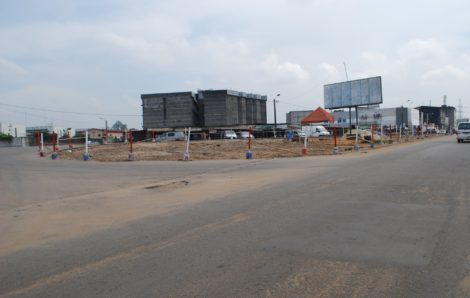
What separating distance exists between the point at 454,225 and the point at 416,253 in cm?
175

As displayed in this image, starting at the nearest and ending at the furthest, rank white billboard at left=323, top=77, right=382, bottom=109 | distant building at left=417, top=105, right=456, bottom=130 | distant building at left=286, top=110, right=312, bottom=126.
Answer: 1. white billboard at left=323, top=77, right=382, bottom=109
2. distant building at left=286, top=110, right=312, bottom=126
3. distant building at left=417, top=105, right=456, bottom=130

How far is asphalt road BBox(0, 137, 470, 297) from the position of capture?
4.61 m

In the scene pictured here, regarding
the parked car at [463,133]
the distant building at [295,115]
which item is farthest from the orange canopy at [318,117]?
the distant building at [295,115]

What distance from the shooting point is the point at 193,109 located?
9575 centimetres

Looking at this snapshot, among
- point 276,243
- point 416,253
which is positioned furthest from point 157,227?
point 416,253

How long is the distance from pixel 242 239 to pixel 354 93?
49796mm

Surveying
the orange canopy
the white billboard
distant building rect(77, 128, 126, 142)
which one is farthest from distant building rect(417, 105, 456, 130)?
the orange canopy

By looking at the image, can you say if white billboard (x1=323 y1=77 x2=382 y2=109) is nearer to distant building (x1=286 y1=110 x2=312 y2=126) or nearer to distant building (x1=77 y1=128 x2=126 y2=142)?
distant building (x1=77 y1=128 x2=126 y2=142)

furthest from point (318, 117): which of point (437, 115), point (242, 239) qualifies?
point (437, 115)

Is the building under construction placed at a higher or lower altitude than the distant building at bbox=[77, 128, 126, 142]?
higher

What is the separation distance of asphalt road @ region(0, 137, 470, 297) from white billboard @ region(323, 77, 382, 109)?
3989 cm

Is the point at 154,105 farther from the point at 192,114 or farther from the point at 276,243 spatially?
A: the point at 276,243

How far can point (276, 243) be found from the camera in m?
6.04

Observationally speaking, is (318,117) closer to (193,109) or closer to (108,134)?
(193,109)
